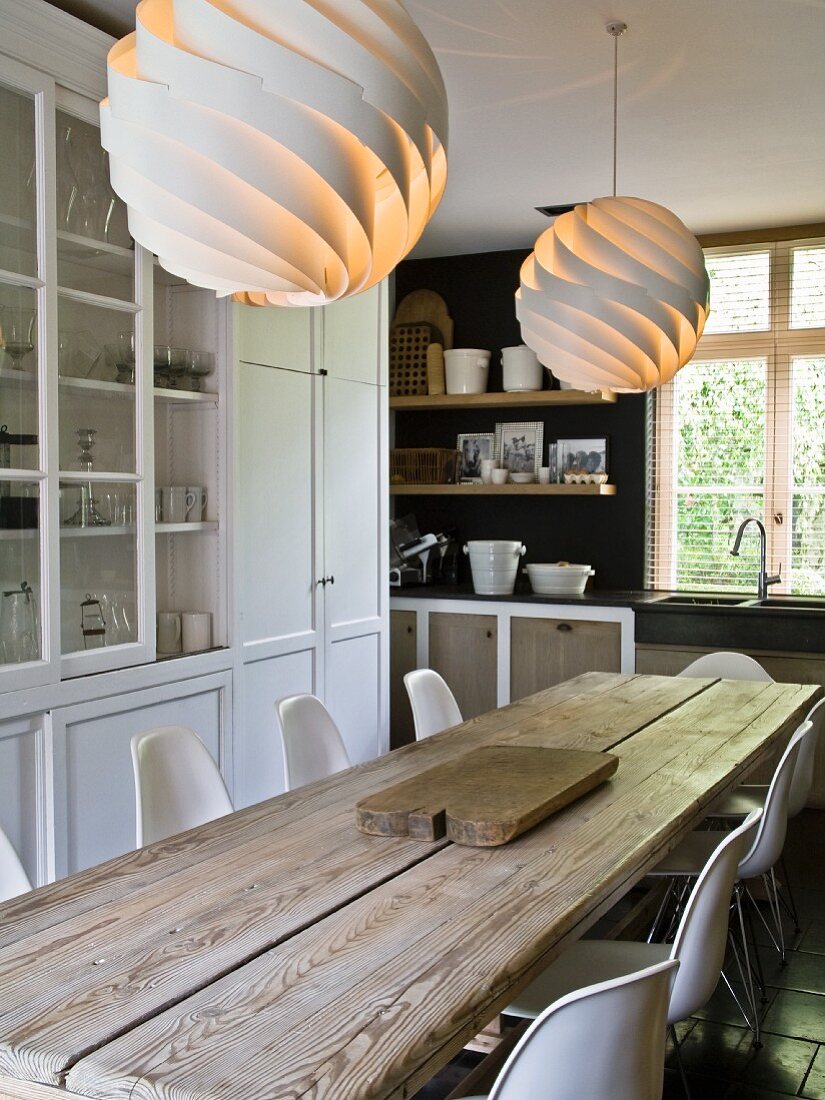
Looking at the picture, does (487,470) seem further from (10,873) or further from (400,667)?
(10,873)

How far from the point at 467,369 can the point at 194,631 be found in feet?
8.68

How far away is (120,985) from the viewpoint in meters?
1.52

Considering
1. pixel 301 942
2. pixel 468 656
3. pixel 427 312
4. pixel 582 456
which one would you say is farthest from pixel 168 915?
pixel 427 312

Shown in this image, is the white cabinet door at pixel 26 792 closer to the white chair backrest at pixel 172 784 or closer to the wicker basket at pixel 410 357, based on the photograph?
the white chair backrest at pixel 172 784

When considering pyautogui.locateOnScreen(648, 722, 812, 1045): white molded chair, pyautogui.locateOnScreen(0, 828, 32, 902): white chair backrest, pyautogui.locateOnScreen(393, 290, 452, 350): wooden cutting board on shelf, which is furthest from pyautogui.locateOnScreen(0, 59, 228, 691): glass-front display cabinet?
pyautogui.locateOnScreen(393, 290, 452, 350): wooden cutting board on shelf

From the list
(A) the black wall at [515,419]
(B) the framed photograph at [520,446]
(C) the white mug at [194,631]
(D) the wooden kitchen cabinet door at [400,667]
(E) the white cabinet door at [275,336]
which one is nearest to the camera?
(C) the white mug at [194,631]

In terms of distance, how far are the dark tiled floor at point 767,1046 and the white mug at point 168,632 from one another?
1.68 m

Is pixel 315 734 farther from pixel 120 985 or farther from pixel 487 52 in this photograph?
pixel 487 52

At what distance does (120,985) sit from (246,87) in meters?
1.20

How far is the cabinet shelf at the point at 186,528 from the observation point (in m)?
3.81

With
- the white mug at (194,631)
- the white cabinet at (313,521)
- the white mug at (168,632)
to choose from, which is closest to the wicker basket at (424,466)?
the white cabinet at (313,521)

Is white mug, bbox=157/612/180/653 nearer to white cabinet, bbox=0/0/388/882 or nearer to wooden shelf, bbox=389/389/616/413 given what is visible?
white cabinet, bbox=0/0/388/882

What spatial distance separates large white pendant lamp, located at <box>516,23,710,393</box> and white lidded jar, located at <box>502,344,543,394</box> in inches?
111

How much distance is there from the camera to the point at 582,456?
19.9 ft
